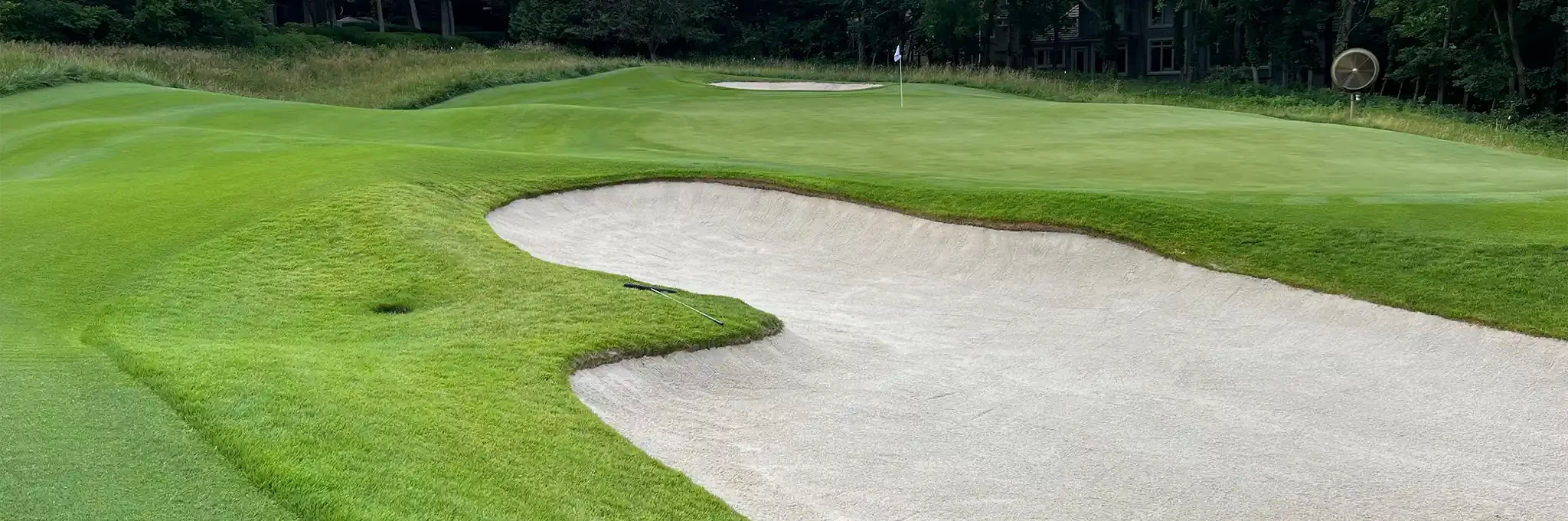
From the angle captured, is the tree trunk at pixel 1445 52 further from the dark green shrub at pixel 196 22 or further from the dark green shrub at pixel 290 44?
the dark green shrub at pixel 196 22

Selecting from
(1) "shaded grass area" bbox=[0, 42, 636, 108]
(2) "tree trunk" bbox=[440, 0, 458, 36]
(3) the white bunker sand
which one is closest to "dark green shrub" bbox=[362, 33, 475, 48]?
(1) "shaded grass area" bbox=[0, 42, 636, 108]

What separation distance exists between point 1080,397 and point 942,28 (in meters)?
49.5

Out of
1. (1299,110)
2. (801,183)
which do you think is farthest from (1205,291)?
(1299,110)

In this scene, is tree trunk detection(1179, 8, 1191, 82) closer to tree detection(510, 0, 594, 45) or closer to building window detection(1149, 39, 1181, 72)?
building window detection(1149, 39, 1181, 72)

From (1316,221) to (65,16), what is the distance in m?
49.8

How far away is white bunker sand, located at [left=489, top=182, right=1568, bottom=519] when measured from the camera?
644 cm

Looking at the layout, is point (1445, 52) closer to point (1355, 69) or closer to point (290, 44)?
point (1355, 69)

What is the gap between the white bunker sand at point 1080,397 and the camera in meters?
6.44

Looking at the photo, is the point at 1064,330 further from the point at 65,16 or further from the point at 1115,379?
the point at 65,16

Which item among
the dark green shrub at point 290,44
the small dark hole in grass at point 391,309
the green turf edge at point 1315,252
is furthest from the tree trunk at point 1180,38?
the small dark hole in grass at point 391,309

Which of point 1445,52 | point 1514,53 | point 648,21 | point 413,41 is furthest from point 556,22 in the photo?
point 1514,53

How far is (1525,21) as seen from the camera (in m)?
38.8

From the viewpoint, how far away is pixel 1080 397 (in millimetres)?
8172

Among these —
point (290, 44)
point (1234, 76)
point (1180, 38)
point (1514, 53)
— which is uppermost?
point (290, 44)
